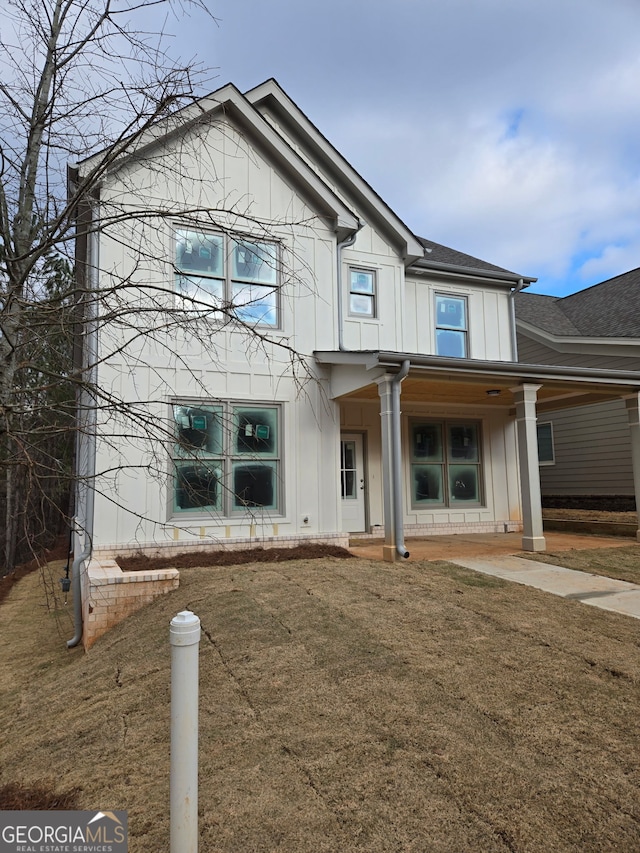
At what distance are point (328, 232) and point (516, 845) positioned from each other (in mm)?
9056

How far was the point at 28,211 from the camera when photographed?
2758 mm

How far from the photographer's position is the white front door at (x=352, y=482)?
11055 mm

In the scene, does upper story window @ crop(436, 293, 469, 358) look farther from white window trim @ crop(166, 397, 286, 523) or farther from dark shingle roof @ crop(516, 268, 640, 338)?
white window trim @ crop(166, 397, 286, 523)

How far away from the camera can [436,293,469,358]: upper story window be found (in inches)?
470

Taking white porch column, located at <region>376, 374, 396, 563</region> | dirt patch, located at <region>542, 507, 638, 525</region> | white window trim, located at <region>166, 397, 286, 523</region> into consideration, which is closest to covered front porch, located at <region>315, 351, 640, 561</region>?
white porch column, located at <region>376, 374, 396, 563</region>

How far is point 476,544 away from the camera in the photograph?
9.80m

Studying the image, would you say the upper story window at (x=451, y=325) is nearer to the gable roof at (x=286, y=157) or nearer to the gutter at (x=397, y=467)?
the gable roof at (x=286, y=157)

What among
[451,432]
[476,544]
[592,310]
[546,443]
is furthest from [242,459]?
[592,310]

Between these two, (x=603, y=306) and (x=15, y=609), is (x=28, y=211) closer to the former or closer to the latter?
(x=15, y=609)

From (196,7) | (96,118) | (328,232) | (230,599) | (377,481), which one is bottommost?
(230,599)

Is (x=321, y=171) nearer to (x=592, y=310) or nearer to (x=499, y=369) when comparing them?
(x=499, y=369)

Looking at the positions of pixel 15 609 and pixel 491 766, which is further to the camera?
pixel 15 609

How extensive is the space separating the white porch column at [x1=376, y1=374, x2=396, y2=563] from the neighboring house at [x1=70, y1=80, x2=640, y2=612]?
3 cm

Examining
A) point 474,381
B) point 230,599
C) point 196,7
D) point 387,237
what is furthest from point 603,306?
point 196,7
